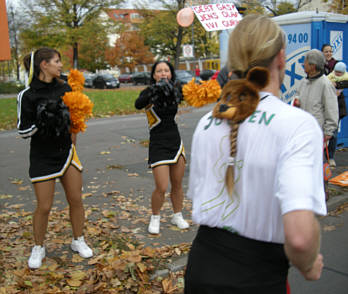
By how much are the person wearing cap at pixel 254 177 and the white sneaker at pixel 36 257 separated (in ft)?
8.46

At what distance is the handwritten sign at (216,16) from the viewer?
21.2 ft

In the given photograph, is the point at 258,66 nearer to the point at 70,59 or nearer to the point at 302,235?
the point at 302,235

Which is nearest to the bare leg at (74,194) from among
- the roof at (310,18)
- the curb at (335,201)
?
the curb at (335,201)

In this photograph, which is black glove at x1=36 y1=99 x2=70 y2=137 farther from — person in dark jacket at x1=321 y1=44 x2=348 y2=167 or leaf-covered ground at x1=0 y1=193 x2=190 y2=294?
person in dark jacket at x1=321 y1=44 x2=348 y2=167

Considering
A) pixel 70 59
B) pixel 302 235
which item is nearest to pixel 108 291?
pixel 302 235

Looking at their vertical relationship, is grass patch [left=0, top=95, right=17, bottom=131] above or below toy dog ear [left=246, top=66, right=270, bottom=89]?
below

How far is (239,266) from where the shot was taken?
1.53 metres

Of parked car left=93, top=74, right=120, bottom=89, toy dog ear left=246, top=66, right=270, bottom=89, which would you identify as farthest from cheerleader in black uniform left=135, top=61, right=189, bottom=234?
parked car left=93, top=74, right=120, bottom=89

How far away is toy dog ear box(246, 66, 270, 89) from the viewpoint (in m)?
1.53

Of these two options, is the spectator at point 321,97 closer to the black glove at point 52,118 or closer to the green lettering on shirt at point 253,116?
Result: the black glove at point 52,118

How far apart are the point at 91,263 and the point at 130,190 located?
2.52m

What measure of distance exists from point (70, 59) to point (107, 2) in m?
22.7

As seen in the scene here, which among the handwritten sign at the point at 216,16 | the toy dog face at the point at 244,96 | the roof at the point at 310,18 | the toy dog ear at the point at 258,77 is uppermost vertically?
the roof at the point at 310,18

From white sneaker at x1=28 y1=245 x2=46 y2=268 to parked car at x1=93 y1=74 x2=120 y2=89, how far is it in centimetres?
3536
